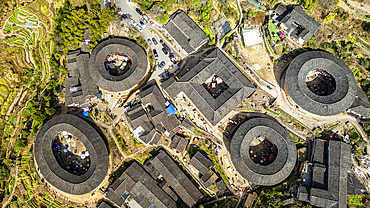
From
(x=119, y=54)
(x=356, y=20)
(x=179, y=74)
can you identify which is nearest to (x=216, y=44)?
(x=179, y=74)

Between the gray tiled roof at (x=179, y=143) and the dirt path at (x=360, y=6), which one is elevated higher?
the gray tiled roof at (x=179, y=143)

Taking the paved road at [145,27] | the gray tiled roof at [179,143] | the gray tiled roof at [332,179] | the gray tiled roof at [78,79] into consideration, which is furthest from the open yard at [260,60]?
the gray tiled roof at [78,79]

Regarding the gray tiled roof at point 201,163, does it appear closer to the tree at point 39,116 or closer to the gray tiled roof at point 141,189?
the gray tiled roof at point 141,189

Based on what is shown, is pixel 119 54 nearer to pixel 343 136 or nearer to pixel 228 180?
pixel 228 180

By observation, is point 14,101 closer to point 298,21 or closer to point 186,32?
point 186,32

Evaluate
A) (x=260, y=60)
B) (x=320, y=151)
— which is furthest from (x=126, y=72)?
(x=320, y=151)

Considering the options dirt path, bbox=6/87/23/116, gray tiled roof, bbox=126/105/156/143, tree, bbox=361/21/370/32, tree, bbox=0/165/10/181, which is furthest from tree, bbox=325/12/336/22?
tree, bbox=0/165/10/181
